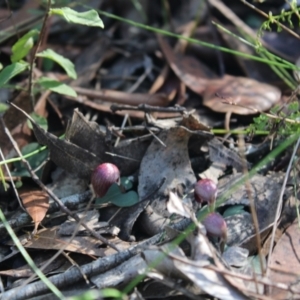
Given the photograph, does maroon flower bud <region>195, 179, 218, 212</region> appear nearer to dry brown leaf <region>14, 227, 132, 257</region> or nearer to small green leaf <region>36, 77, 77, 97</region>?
dry brown leaf <region>14, 227, 132, 257</region>

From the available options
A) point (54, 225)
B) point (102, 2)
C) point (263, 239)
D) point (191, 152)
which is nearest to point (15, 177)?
point (54, 225)

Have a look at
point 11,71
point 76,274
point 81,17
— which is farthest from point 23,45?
point 76,274

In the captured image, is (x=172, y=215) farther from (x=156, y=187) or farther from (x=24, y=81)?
(x=24, y=81)

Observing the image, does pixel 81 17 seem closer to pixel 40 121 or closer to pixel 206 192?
pixel 40 121

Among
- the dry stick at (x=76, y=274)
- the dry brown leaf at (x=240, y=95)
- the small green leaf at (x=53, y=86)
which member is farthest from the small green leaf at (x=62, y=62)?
the dry stick at (x=76, y=274)

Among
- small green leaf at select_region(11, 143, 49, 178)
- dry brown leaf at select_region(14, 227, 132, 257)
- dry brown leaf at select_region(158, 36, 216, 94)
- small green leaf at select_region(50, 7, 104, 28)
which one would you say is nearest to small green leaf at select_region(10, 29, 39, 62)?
small green leaf at select_region(50, 7, 104, 28)

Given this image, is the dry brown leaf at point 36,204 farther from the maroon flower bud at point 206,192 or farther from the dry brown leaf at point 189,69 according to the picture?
the dry brown leaf at point 189,69
